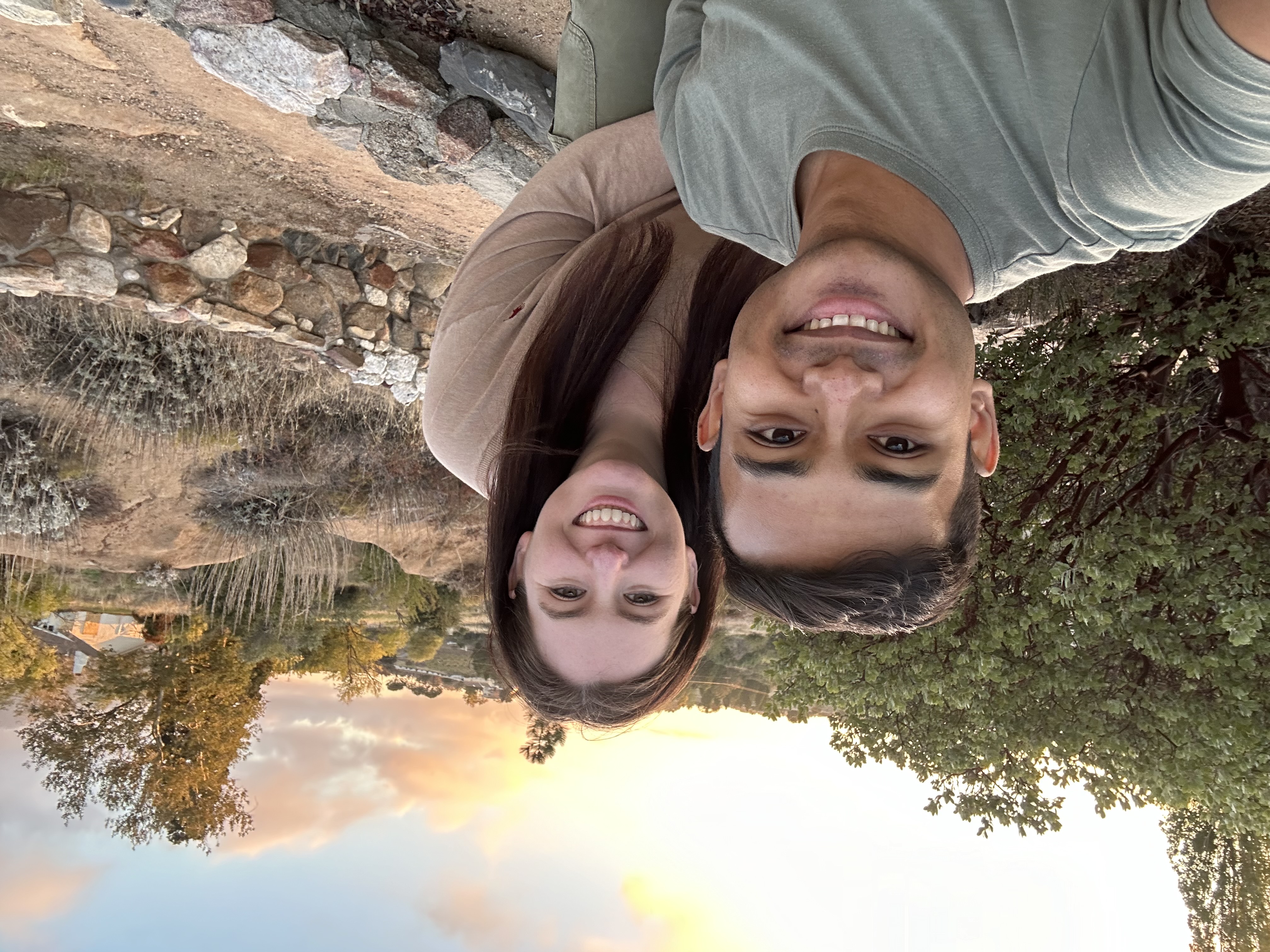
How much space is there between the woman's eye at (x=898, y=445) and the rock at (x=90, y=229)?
11.5 ft

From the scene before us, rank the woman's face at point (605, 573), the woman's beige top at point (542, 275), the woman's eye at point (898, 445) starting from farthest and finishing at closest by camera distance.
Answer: the woman's beige top at point (542, 275) → the woman's face at point (605, 573) → the woman's eye at point (898, 445)

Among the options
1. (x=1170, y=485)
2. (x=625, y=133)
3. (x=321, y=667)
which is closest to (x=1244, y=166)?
(x=625, y=133)

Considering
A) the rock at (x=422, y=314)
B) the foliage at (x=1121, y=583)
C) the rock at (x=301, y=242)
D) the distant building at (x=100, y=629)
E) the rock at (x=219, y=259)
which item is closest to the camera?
the foliage at (x=1121, y=583)

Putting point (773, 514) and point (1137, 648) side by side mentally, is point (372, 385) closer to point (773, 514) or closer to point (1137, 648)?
point (773, 514)

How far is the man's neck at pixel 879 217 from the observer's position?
5.20 ft

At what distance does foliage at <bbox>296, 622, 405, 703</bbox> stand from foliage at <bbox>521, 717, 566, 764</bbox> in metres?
1.76

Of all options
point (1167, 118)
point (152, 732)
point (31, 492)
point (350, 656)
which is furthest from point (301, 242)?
point (152, 732)

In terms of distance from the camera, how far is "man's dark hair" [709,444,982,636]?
1.88m

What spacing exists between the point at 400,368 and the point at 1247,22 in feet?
13.4

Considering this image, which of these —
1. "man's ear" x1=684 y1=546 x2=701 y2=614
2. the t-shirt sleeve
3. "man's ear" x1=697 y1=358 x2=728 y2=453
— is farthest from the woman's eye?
"man's ear" x1=684 y1=546 x2=701 y2=614

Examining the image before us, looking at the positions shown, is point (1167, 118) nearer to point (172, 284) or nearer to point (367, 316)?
point (367, 316)

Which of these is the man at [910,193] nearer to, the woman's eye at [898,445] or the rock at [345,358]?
the woman's eye at [898,445]

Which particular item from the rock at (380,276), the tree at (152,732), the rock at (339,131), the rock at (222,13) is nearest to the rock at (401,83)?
the rock at (339,131)

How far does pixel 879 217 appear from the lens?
5.25ft
